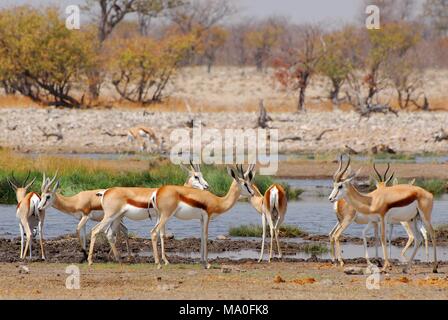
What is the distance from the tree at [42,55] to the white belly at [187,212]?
2783cm

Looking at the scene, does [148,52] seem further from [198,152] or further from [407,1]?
[407,1]

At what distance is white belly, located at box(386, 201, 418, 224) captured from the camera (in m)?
12.0

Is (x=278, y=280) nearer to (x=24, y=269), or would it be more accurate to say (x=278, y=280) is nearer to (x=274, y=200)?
(x=24, y=269)

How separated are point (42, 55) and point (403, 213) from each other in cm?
2956

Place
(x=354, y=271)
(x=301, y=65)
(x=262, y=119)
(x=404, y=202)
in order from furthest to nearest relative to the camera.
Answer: (x=301, y=65) < (x=262, y=119) < (x=404, y=202) < (x=354, y=271)

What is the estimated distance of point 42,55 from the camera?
131ft

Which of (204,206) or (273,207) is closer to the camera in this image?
(204,206)

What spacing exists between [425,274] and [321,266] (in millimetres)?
1311

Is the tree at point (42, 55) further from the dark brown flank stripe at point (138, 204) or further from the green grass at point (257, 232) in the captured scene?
the dark brown flank stripe at point (138, 204)

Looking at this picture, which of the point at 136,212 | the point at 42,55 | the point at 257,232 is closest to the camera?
the point at 136,212

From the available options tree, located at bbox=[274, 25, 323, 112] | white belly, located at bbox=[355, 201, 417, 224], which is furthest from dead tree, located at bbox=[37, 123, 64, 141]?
white belly, located at bbox=[355, 201, 417, 224]

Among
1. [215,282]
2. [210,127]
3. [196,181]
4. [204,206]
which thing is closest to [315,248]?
[196,181]

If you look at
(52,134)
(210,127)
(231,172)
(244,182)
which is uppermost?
(231,172)

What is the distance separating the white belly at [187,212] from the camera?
1230 centimetres
